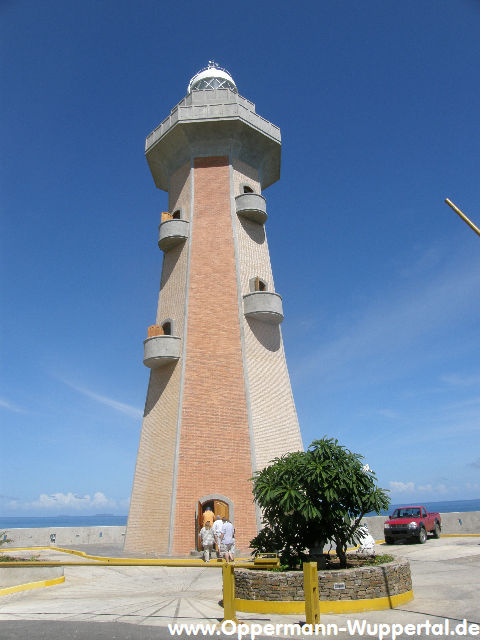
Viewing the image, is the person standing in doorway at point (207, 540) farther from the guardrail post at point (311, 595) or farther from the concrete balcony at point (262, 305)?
the concrete balcony at point (262, 305)

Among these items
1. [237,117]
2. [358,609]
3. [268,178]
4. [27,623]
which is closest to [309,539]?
[358,609]

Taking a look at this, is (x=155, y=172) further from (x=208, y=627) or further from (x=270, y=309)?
(x=208, y=627)

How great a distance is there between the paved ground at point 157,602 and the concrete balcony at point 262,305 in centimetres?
1199

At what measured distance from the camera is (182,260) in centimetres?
2638

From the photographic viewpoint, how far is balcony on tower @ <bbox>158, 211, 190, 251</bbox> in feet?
87.1

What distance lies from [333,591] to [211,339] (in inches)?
592

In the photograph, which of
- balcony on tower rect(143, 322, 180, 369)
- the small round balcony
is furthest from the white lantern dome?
balcony on tower rect(143, 322, 180, 369)

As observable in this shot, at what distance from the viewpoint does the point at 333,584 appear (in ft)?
33.4

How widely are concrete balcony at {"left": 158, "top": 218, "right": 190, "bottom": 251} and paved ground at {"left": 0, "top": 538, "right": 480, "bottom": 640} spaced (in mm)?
16150

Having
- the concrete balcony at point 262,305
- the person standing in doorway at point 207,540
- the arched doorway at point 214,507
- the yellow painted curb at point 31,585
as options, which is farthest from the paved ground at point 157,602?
the concrete balcony at point 262,305

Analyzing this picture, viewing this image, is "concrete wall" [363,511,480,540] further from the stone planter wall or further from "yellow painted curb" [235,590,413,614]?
"yellow painted curb" [235,590,413,614]

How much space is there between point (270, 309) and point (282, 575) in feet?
50.9

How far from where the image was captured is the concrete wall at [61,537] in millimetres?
28445

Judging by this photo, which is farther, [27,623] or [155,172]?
[155,172]
